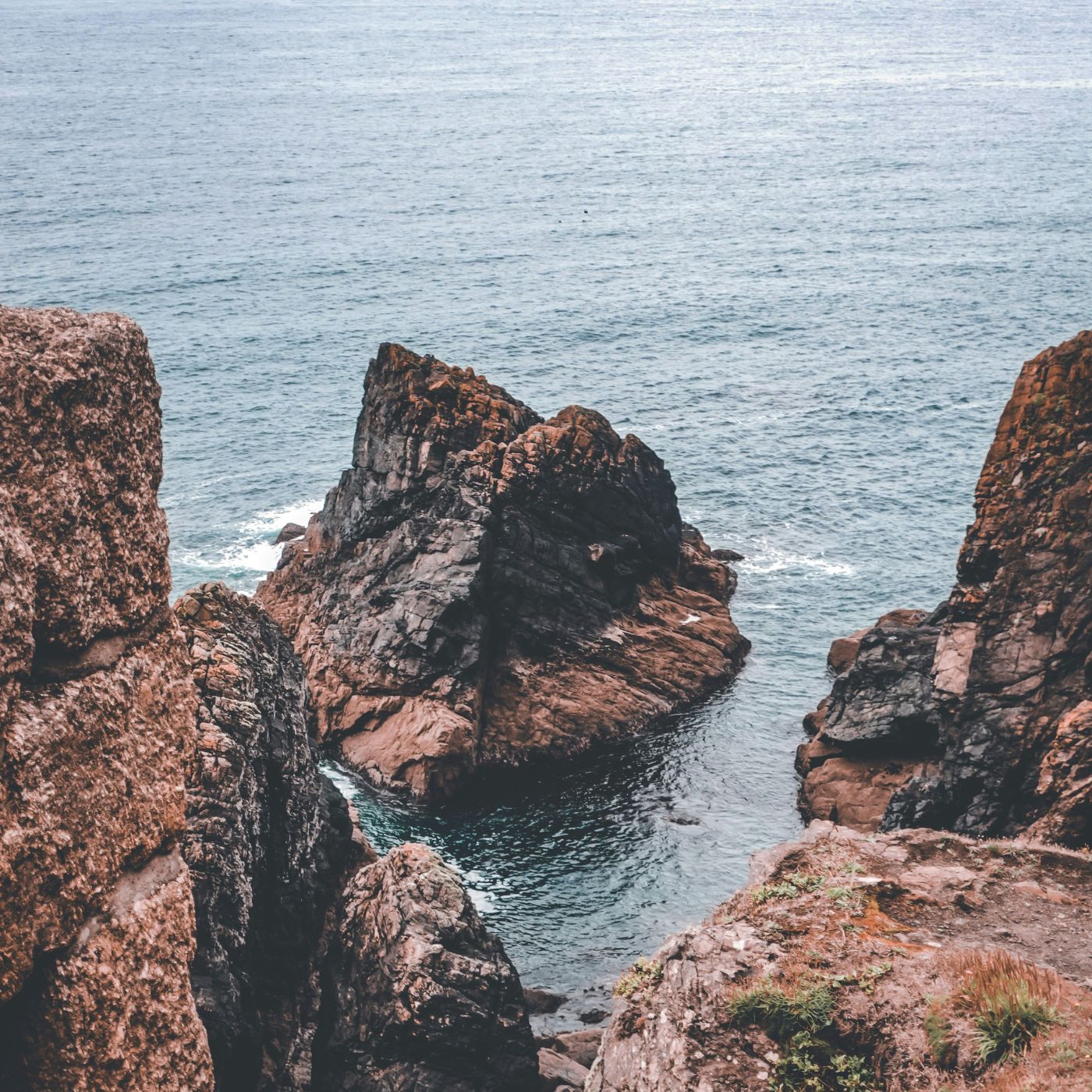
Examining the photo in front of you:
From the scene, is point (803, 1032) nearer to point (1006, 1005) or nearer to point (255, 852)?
point (1006, 1005)

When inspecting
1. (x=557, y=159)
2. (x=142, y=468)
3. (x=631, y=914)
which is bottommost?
(x=631, y=914)

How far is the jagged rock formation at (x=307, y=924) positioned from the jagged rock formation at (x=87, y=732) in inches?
729

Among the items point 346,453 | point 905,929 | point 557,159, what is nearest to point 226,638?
point 905,929

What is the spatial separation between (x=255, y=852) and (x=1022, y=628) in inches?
1065

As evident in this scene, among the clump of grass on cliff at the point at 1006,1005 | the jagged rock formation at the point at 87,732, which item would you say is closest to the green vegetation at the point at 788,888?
the clump of grass on cliff at the point at 1006,1005

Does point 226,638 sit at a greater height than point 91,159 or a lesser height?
lesser

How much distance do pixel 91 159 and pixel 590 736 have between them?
522ft

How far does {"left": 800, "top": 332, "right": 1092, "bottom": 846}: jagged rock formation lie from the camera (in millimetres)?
38125

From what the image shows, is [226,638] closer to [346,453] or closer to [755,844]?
[755,844]

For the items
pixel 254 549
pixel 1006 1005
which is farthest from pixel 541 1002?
pixel 254 549

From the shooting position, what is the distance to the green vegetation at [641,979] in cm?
2238

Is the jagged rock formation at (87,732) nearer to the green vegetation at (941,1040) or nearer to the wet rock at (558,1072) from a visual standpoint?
the green vegetation at (941,1040)

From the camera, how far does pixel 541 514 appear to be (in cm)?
6034

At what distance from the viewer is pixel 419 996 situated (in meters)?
29.7
